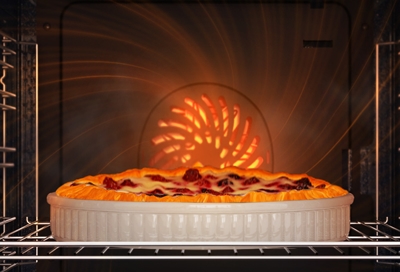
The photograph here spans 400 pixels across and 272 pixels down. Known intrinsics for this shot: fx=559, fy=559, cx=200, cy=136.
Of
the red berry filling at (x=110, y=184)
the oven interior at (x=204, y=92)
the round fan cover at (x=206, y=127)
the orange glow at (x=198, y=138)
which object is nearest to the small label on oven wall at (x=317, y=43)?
the oven interior at (x=204, y=92)

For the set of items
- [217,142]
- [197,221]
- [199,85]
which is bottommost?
[197,221]

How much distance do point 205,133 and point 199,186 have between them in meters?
0.10

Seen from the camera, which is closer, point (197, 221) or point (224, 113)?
point (197, 221)

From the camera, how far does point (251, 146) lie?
1.03 metres

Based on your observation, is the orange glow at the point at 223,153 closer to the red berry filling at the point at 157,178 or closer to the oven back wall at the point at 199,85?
the oven back wall at the point at 199,85

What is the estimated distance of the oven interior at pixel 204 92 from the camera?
3.26ft

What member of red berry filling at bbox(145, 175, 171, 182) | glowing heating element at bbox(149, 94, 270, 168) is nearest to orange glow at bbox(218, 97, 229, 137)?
glowing heating element at bbox(149, 94, 270, 168)

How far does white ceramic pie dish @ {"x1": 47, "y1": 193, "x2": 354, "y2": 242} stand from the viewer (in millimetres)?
756

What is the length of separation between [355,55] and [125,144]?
1.47ft

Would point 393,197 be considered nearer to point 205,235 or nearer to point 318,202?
point 318,202

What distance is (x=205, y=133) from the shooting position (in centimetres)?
104

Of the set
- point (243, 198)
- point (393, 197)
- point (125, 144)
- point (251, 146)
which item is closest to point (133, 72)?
point (125, 144)

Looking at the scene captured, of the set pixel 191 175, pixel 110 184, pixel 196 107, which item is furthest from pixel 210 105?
pixel 110 184

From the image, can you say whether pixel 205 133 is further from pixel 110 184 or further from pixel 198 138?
pixel 110 184
